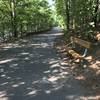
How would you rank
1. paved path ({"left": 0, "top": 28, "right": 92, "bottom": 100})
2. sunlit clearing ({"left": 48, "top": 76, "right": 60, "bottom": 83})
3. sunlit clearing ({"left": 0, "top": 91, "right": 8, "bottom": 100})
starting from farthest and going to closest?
sunlit clearing ({"left": 48, "top": 76, "right": 60, "bottom": 83}) < paved path ({"left": 0, "top": 28, "right": 92, "bottom": 100}) < sunlit clearing ({"left": 0, "top": 91, "right": 8, "bottom": 100})

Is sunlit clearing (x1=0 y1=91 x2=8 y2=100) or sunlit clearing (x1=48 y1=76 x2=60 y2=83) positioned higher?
sunlit clearing (x1=0 y1=91 x2=8 y2=100)

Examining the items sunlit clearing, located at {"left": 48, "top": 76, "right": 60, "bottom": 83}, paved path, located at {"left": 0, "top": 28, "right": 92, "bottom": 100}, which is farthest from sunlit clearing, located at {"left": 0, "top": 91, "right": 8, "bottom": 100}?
sunlit clearing, located at {"left": 48, "top": 76, "right": 60, "bottom": 83}

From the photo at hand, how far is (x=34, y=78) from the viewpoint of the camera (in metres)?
9.38

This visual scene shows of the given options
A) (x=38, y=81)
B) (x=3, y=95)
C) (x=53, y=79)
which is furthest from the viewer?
(x=53, y=79)

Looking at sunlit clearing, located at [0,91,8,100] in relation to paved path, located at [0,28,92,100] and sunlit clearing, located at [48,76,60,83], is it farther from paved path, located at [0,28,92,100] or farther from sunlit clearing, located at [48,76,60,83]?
sunlit clearing, located at [48,76,60,83]

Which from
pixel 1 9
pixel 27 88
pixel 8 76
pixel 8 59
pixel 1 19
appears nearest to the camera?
pixel 27 88

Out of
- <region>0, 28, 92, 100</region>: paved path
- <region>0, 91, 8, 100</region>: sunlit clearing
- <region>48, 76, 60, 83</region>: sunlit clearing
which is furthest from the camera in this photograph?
<region>48, 76, 60, 83</region>: sunlit clearing

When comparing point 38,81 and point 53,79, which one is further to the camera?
point 53,79

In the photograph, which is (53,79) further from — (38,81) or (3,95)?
(3,95)

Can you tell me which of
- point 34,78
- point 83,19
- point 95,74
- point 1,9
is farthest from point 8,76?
point 1,9

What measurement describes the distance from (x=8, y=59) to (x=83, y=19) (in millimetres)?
7826

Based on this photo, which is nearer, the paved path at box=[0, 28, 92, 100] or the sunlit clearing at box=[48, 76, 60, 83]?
the paved path at box=[0, 28, 92, 100]

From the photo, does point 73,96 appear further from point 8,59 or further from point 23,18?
point 23,18

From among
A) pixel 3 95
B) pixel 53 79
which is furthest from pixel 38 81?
pixel 3 95
